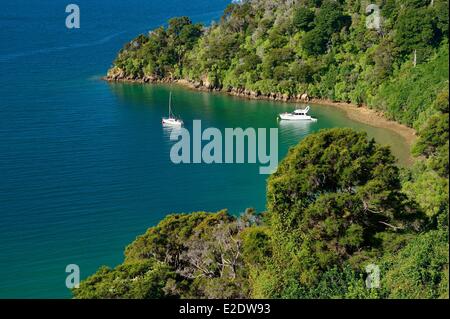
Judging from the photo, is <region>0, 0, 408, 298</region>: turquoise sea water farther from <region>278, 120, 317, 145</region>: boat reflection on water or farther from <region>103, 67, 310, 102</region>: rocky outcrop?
<region>103, 67, 310, 102</region>: rocky outcrop

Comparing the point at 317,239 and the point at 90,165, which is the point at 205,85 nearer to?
the point at 90,165

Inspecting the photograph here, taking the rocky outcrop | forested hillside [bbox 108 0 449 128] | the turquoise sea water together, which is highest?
forested hillside [bbox 108 0 449 128]

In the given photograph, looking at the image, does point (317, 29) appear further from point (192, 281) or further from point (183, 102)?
point (192, 281)

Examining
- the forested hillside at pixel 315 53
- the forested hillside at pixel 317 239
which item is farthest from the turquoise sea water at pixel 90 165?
the forested hillside at pixel 317 239

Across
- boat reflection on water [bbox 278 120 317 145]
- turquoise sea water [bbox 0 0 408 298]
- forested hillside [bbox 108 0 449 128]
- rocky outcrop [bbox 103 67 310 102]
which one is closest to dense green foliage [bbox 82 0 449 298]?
turquoise sea water [bbox 0 0 408 298]

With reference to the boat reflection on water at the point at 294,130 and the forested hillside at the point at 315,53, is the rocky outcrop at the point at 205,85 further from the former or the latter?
the boat reflection on water at the point at 294,130

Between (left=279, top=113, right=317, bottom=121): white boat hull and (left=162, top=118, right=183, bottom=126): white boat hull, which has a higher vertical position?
(left=279, top=113, right=317, bottom=121): white boat hull
